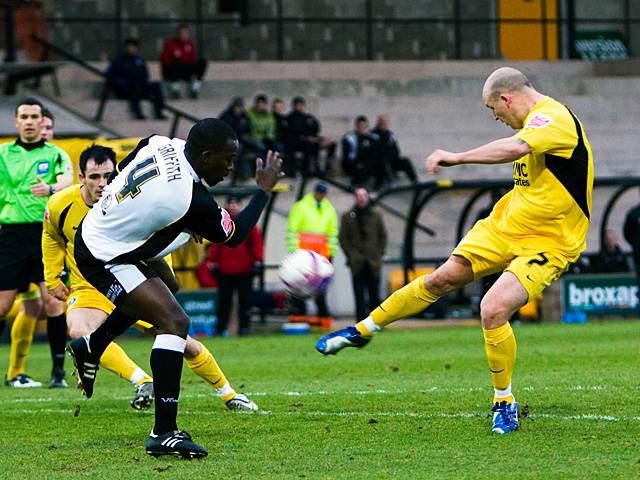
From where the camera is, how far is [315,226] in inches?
836

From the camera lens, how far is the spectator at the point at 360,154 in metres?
26.6

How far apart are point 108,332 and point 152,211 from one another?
1583 millimetres

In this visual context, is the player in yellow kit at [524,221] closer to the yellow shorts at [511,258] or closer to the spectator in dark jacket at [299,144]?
the yellow shorts at [511,258]

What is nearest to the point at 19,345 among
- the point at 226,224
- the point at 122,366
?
the point at 122,366

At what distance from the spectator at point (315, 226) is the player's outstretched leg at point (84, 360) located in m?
11.7

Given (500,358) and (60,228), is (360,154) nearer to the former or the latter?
(60,228)

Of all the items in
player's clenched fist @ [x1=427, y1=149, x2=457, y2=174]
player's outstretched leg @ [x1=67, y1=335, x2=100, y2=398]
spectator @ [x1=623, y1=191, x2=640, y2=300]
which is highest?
player's clenched fist @ [x1=427, y1=149, x2=457, y2=174]

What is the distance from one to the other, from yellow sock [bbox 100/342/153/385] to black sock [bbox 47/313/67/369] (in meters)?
2.49

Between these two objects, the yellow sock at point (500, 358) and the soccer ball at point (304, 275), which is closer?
the yellow sock at point (500, 358)

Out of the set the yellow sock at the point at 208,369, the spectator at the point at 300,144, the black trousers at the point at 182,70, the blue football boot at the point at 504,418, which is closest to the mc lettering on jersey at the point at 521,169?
the blue football boot at the point at 504,418

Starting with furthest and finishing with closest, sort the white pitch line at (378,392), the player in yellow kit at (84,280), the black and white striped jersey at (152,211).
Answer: the white pitch line at (378,392) → the player in yellow kit at (84,280) → the black and white striped jersey at (152,211)

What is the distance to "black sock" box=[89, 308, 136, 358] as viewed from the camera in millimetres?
9227

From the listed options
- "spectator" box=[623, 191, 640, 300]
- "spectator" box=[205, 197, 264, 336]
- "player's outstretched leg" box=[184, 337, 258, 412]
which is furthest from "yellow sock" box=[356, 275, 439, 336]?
"spectator" box=[623, 191, 640, 300]

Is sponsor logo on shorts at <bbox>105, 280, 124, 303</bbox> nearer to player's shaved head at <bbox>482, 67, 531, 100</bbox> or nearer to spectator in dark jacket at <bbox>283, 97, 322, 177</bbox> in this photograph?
player's shaved head at <bbox>482, 67, 531, 100</bbox>
